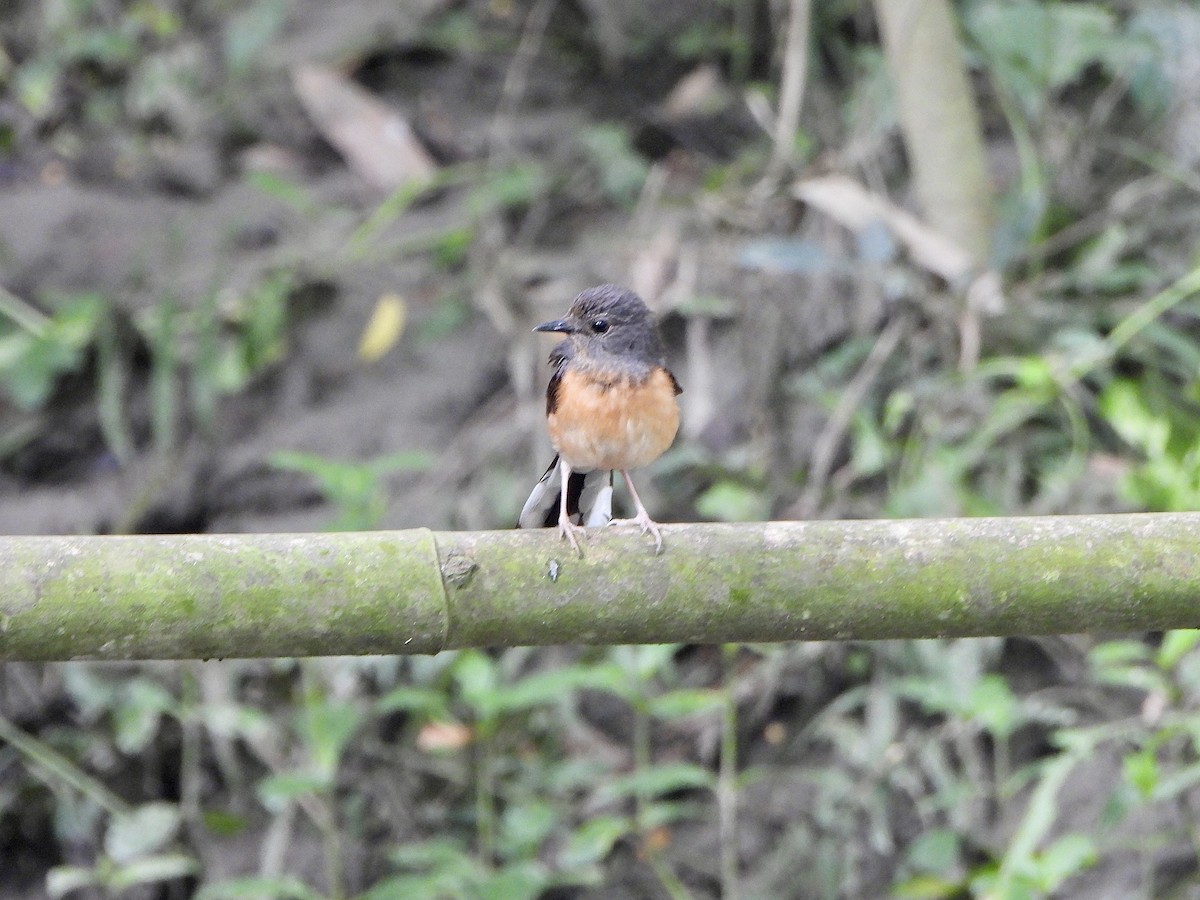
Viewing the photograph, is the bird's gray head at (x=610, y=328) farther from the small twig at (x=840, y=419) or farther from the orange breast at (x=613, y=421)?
the small twig at (x=840, y=419)

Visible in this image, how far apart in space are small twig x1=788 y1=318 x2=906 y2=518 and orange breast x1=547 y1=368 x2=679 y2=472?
1985mm

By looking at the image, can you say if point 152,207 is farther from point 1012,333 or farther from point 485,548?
point 485,548

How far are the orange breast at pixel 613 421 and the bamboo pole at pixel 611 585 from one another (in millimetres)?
939

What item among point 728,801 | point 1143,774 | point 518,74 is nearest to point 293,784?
point 728,801

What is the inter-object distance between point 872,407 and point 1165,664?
189cm

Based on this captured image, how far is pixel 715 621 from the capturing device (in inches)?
92.9

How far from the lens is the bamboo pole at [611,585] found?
7.20 feet

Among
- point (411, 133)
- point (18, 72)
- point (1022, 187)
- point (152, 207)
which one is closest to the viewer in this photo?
point (1022, 187)

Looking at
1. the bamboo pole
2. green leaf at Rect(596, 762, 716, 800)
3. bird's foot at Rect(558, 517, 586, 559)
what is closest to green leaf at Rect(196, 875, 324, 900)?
green leaf at Rect(596, 762, 716, 800)

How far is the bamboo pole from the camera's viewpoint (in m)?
2.19

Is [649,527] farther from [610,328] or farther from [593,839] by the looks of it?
[593,839]

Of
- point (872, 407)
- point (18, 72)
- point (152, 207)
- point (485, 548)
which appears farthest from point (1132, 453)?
point (18, 72)

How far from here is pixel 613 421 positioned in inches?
132

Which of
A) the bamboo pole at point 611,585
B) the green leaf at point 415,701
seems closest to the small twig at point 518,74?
the green leaf at point 415,701
